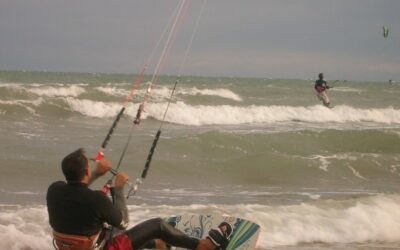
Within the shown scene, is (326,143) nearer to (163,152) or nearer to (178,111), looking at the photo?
(163,152)

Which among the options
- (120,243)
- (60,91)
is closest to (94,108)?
(60,91)

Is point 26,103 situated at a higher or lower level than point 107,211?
lower

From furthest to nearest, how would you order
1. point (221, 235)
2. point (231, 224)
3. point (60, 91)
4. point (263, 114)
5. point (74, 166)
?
point (60, 91), point (263, 114), point (231, 224), point (221, 235), point (74, 166)

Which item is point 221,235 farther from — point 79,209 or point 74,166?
point 74,166

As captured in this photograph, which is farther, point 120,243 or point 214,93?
point 214,93

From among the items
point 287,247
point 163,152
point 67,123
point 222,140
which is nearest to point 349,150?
point 222,140

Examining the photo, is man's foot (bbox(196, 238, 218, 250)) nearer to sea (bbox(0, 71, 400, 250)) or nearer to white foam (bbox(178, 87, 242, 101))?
sea (bbox(0, 71, 400, 250))

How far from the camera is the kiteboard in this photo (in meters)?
5.88

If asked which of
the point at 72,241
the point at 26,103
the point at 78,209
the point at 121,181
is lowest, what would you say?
the point at 26,103

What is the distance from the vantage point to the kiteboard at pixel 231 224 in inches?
231

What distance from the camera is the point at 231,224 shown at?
6113mm

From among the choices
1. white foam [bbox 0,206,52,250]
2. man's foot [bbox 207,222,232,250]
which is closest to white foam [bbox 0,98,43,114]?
white foam [bbox 0,206,52,250]

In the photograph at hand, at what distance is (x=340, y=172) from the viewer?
46.0 feet

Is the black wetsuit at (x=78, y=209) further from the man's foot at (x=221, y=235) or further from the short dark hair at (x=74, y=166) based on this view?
the man's foot at (x=221, y=235)
